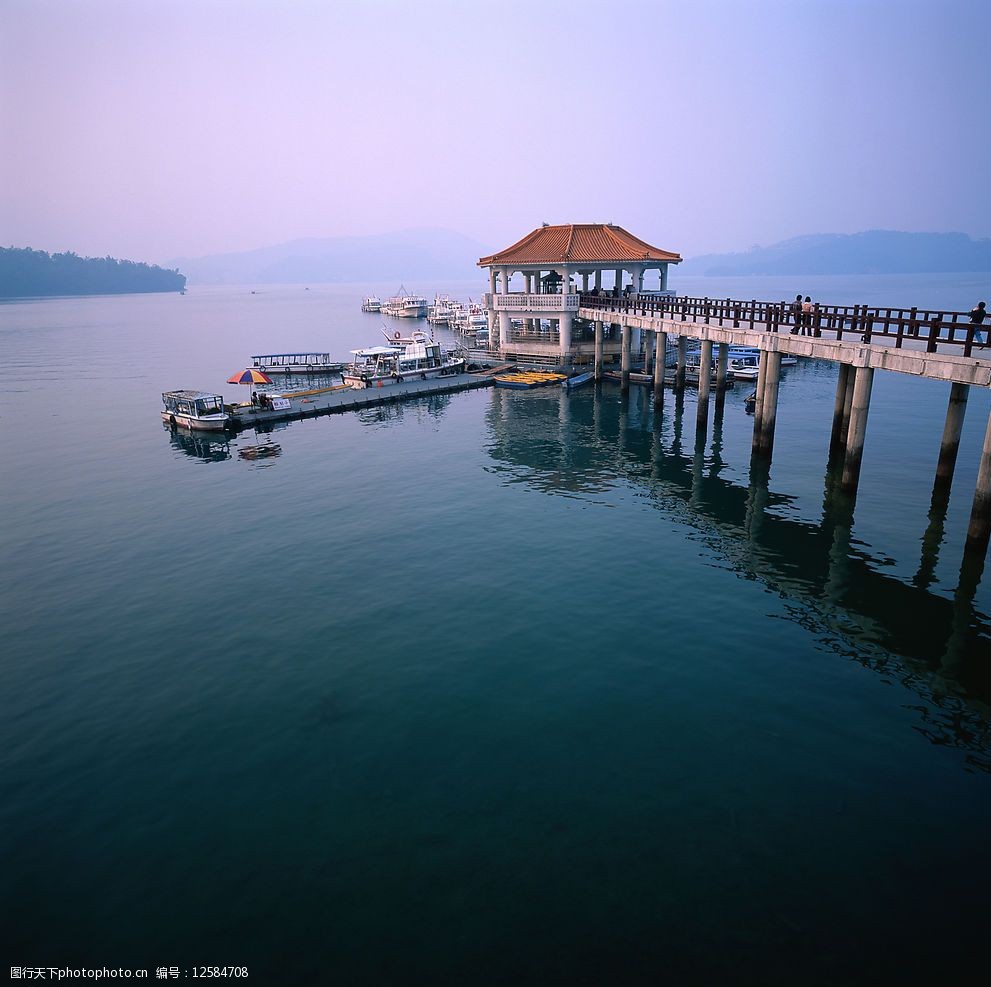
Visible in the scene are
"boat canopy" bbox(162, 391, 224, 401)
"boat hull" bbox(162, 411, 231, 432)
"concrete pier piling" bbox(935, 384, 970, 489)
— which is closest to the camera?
"concrete pier piling" bbox(935, 384, 970, 489)

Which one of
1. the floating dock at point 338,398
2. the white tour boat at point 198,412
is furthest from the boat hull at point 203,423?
the floating dock at point 338,398

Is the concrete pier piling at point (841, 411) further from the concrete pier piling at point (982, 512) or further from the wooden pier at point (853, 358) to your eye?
the concrete pier piling at point (982, 512)

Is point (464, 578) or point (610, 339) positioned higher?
point (610, 339)

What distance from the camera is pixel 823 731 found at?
1585cm

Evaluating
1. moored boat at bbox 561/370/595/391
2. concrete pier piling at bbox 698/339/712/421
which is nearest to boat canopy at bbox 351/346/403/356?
moored boat at bbox 561/370/595/391

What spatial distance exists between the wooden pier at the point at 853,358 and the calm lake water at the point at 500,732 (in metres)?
2.53

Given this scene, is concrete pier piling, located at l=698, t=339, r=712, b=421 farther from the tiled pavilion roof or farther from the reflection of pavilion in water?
the tiled pavilion roof

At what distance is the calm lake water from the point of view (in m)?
11.2

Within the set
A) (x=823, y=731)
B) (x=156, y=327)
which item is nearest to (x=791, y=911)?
(x=823, y=731)

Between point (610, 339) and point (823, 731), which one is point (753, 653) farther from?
point (610, 339)

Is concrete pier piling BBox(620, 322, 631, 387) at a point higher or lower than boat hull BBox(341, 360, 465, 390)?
higher

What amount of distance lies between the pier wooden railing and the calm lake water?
7820 millimetres

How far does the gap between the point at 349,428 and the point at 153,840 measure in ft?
125

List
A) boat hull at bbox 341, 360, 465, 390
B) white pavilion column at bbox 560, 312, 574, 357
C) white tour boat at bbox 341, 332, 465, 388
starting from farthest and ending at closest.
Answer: white tour boat at bbox 341, 332, 465, 388, white pavilion column at bbox 560, 312, 574, 357, boat hull at bbox 341, 360, 465, 390
